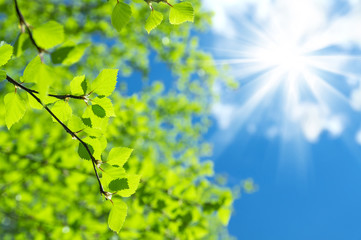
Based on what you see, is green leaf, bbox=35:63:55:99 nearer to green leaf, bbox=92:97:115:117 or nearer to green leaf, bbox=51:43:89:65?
green leaf, bbox=51:43:89:65

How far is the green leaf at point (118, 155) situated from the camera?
95cm

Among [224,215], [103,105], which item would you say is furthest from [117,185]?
[224,215]

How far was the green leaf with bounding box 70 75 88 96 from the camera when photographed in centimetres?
88

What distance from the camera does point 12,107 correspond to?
2.95 ft

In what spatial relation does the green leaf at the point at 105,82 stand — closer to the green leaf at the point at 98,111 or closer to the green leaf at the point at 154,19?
the green leaf at the point at 98,111

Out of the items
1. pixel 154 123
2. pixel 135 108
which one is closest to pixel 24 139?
pixel 135 108

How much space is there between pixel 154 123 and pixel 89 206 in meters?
3.51

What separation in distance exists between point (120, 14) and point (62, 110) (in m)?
0.35

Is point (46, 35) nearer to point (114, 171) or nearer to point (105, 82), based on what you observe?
point (105, 82)

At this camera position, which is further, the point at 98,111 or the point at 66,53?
the point at 98,111

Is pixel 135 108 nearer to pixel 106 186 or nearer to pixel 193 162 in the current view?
pixel 193 162

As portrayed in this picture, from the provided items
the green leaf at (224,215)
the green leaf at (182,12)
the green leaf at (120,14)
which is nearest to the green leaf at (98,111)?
the green leaf at (120,14)

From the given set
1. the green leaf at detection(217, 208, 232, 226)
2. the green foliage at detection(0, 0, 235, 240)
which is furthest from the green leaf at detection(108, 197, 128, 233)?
the green leaf at detection(217, 208, 232, 226)

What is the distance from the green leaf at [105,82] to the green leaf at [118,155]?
196 mm
